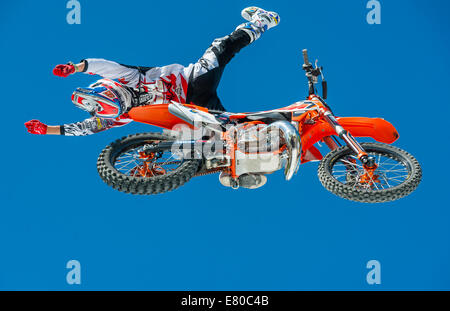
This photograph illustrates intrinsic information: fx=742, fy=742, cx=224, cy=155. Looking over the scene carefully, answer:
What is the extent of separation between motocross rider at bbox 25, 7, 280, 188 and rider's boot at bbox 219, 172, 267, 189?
0.5 inches

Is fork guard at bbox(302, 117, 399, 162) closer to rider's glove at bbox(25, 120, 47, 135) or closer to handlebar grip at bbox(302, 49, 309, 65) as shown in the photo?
handlebar grip at bbox(302, 49, 309, 65)

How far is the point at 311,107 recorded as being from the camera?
365 inches

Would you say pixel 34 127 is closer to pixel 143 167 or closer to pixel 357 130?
pixel 143 167

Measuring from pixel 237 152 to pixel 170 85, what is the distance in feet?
4.59

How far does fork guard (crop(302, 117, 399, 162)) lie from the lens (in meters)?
9.18

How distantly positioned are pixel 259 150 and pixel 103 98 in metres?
1.97

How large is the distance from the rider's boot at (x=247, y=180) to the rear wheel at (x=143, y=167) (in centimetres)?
37

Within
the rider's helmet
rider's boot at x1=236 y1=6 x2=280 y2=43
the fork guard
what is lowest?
the fork guard

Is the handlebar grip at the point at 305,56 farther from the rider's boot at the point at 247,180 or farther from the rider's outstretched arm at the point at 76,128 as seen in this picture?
the rider's outstretched arm at the point at 76,128

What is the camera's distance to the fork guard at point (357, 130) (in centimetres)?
918

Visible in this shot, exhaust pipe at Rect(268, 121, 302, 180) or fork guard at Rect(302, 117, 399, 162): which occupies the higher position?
fork guard at Rect(302, 117, 399, 162)

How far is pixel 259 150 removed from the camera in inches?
340

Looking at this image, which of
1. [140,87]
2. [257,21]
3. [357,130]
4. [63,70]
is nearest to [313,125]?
[357,130]

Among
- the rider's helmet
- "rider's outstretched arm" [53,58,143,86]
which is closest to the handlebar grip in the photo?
"rider's outstretched arm" [53,58,143,86]
